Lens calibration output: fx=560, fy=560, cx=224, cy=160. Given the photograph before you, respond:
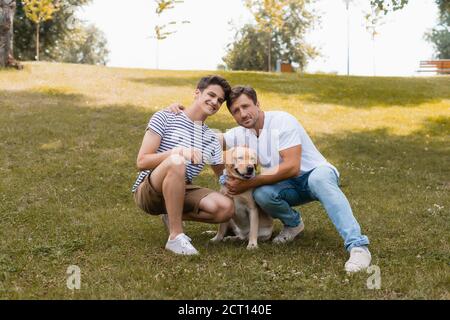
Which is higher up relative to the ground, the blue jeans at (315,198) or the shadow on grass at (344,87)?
the shadow on grass at (344,87)

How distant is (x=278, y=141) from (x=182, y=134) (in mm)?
1015

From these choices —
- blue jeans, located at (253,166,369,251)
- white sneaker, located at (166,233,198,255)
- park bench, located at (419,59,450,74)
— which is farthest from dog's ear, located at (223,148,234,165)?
park bench, located at (419,59,450,74)

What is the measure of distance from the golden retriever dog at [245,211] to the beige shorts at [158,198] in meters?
0.37

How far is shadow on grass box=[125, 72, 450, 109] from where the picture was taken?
1839 centimetres

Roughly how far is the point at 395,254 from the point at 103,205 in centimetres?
439

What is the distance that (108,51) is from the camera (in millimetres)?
81000

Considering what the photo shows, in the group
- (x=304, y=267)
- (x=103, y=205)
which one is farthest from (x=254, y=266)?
(x=103, y=205)

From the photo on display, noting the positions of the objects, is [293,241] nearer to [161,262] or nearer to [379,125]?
[161,262]

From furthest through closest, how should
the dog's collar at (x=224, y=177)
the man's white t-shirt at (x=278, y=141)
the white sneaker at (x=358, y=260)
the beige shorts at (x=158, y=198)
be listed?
1. the dog's collar at (x=224, y=177)
2. the beige shorts at (x=158, y=198)
3. the man's white t-shirt at (x=278, y=141)
4. the white sneaker at (x=358, y=260)

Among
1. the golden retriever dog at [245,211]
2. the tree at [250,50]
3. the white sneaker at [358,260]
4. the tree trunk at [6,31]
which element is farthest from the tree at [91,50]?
the white sneaker at [358,260]

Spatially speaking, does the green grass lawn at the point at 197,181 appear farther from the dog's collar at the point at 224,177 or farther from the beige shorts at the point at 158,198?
the dog's collar at the point at 224,177

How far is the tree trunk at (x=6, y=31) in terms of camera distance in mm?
18500

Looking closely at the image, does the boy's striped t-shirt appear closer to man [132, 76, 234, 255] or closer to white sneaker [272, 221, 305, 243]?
man [132, 76, 234, 255]

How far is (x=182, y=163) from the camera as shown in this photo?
563 centimetres
